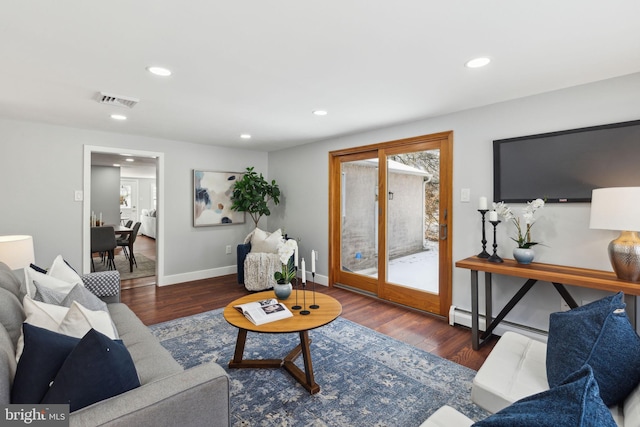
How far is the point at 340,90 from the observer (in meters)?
2.54

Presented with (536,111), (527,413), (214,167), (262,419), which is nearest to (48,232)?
(214,167)

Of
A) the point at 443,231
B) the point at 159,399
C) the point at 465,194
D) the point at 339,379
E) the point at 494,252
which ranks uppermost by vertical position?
the point at 465,194

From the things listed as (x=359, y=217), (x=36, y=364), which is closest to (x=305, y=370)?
(x=36, y=364)

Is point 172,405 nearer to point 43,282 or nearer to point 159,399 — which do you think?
point 159,399

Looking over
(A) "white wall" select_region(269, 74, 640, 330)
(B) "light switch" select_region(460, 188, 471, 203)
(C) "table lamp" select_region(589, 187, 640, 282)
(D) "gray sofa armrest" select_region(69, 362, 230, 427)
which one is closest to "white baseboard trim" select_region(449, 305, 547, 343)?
(A) "white wall" select_region(269, 74, 640, 330)

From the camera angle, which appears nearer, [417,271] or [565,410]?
[565,410]

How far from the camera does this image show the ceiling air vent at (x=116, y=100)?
265 centimetres

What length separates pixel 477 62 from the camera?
2.03 m

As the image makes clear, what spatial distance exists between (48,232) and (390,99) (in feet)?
13.8

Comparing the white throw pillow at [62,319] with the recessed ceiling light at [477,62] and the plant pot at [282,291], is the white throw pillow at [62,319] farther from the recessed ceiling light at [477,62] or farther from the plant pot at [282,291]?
the recessed ceiling light at [477,62]

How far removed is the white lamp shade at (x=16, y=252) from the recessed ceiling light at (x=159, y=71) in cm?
170

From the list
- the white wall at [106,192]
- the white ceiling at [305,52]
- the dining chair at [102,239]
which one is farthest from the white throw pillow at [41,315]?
the white wall at [106,192]

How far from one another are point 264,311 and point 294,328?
32 centimetres

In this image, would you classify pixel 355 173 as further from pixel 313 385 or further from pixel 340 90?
pixel 313 385
